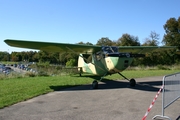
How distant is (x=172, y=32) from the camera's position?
4381 cm

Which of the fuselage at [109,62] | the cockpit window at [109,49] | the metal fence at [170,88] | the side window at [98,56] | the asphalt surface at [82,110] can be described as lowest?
the asphalt surface at [82,110]

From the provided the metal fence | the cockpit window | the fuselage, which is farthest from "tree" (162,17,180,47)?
the metal fence

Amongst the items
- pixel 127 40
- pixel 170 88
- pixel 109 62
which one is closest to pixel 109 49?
pixel 109 62

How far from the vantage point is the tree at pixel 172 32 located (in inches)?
1659

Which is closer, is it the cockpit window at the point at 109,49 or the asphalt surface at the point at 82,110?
the asphalt surface at the point at 82,110

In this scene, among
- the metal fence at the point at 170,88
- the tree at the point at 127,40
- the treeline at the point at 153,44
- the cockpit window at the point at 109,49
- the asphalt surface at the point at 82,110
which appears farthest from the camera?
the tree at the point at 127,40

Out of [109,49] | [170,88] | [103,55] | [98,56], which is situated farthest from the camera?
[98,56]

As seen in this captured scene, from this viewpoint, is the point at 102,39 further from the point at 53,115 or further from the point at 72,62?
the point at 53,115

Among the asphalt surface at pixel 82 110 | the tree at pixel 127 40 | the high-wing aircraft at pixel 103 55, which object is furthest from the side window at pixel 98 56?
the tree at pixel 127 40

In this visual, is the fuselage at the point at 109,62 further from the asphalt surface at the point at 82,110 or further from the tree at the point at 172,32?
the tree at the point at 172,32

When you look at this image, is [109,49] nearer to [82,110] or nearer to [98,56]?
[98,56]

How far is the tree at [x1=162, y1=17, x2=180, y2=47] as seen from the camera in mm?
42138

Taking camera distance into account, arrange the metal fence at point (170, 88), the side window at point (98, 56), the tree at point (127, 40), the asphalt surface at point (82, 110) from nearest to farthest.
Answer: the asphalt surface at point (82, 110)
the metal fence at point (170, 88)
the side window at point (98, 56)
the tree at point (127, 40)

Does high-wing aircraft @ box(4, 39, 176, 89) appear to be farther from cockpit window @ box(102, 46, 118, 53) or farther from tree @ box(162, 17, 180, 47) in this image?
tree @ box(162, 17, 180, 47)
